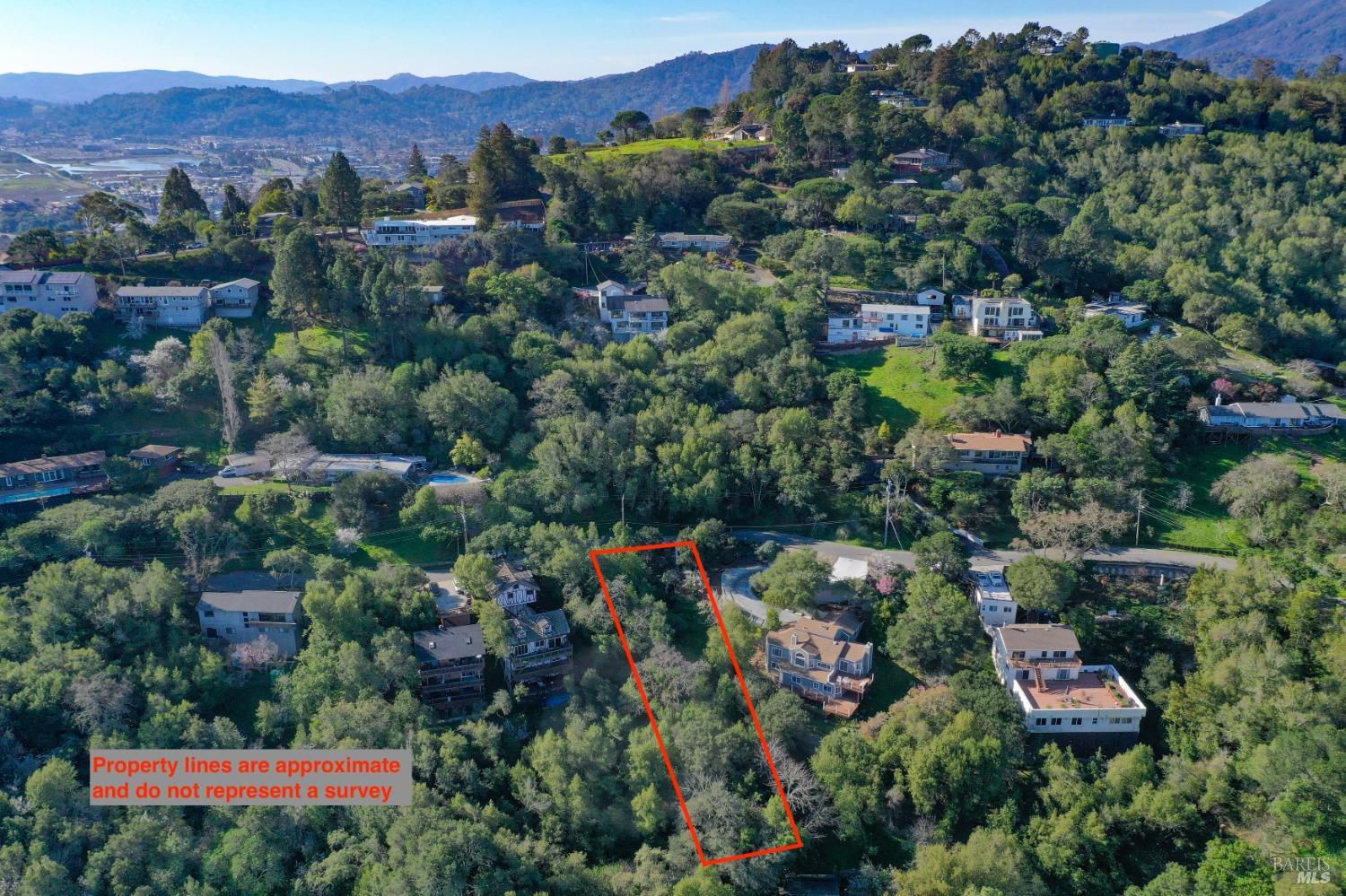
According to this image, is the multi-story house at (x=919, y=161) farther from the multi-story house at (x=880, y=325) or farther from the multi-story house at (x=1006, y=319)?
the multi-story house at (x=880, y=325)

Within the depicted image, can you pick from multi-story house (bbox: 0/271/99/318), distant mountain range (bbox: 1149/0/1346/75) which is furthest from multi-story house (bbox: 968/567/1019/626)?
distant mountain range (bbox: 1149/0/1346/75)

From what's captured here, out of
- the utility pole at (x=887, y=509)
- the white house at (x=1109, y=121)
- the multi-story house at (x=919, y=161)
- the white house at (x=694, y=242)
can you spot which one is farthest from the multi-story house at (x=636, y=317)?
the white house at (x=1109, y=121)

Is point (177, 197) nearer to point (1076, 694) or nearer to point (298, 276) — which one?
point (298, 276)

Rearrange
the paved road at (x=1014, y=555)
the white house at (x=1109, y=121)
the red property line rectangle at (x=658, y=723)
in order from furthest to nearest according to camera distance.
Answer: the white house at (x=1109, y=121) → the paved road at (x=1014, y=555) → the red property line rectangle at (x=658, y=723)

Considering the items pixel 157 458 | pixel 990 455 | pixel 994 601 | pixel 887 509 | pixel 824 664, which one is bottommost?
pixel 824 664

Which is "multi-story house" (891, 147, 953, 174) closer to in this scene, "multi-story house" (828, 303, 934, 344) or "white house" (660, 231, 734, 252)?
"white house" (660, 231, 734, 252)

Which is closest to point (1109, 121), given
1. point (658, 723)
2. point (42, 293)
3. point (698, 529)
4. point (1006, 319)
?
point (1006, 319)

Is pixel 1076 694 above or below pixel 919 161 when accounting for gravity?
below
